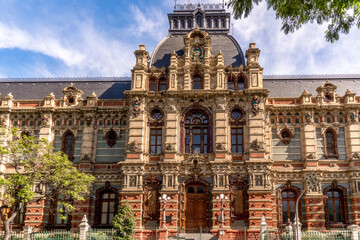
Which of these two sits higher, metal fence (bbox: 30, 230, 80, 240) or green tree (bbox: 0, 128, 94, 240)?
green tree (bbox: 0, 128, 94, 240)

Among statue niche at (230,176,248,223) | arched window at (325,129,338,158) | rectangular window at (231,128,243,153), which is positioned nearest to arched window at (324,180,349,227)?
arched window at (325,129,338,158)

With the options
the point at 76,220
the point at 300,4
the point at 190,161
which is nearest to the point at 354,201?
the point at 190,161

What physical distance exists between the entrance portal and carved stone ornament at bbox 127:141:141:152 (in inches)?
226

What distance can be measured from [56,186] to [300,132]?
23110 millimetres

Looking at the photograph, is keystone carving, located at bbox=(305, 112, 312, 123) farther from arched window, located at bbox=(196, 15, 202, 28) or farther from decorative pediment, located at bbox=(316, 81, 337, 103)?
arched window, located at bbox=(196, 15, 202, 28)

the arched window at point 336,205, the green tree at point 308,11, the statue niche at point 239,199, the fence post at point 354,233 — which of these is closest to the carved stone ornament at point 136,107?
the statue niche at point 239,199

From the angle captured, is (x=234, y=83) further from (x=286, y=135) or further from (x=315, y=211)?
(x=315, y=211)

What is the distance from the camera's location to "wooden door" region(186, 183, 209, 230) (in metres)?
35.4

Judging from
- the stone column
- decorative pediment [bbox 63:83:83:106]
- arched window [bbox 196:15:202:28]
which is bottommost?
the stone column

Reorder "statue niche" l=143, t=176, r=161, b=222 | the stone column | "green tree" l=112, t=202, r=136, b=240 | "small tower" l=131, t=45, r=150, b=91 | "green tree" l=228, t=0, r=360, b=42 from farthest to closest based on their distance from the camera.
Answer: "small tower" l=131, t=45, r=150, b=91, "statue niche" l=143, t=176, r=161, b=222, the stone column, "green tree" l=112, t=202, r=136, b=240, "green tree" l=228, t=0, r=360, b=42

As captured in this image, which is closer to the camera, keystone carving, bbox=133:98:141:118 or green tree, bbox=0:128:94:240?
green tree, bbox=0:128:94:240

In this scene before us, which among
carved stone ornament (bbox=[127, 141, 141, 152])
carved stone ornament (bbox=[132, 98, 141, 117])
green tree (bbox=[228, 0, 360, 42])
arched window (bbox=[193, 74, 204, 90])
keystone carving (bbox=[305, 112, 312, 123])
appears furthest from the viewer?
arched window (bbox=[193, 74, 204, 90])

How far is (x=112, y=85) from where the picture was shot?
146ft

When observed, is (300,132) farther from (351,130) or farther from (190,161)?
(190,161)
